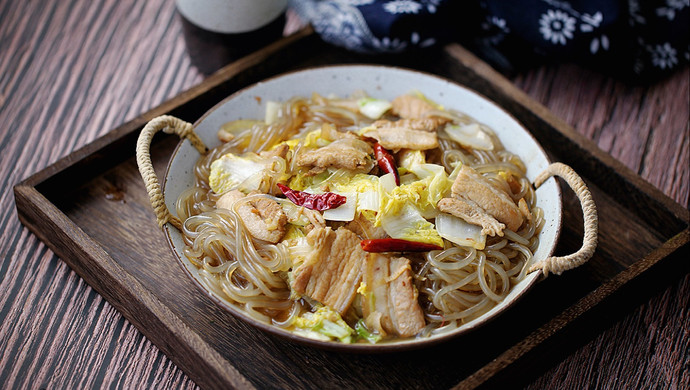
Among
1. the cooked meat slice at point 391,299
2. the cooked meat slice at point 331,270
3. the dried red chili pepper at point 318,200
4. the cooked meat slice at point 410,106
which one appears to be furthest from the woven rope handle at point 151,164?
the cooked meat slice at point 410,106

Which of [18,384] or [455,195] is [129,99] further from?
[455,195]

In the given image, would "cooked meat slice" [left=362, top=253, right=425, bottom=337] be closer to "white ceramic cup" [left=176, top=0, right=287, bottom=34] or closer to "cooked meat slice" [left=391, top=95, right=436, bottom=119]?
"cooked meat slice" [left=391, top=95, right=436, bottom=119]

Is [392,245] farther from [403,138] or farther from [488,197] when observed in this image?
[403,138]

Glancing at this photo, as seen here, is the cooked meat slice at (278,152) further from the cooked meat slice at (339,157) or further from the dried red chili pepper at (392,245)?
the dried red chili pepper at (392,245)

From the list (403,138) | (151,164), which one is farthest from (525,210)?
(151,164)

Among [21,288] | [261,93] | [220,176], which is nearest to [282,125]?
[261,93]
